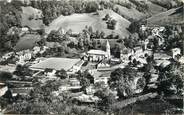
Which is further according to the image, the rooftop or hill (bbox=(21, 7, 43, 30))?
hill (bbox=(21, 7, 43, 30))

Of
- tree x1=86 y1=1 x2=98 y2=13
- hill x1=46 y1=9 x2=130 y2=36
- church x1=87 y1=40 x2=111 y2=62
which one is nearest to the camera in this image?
church x1=87 y1=40 x2=111 y2=62

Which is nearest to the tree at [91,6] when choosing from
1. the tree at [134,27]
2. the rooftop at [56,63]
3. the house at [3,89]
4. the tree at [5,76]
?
the tree at [134,27]

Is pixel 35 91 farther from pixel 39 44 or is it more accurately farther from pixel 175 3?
pixel 175 3

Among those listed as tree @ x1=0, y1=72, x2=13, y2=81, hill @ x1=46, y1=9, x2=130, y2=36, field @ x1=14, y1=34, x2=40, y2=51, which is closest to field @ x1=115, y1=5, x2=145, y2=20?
hill @ x1=46, y1=9, x2=130, y2=36

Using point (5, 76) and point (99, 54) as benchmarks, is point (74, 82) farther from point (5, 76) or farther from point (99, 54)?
point (5, 76)

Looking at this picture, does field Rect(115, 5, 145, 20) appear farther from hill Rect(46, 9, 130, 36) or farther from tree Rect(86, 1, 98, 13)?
tree Rect(86, 1, 98, 13)

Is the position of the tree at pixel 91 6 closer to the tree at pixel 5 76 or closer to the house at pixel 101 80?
the house at pixel 101 80
